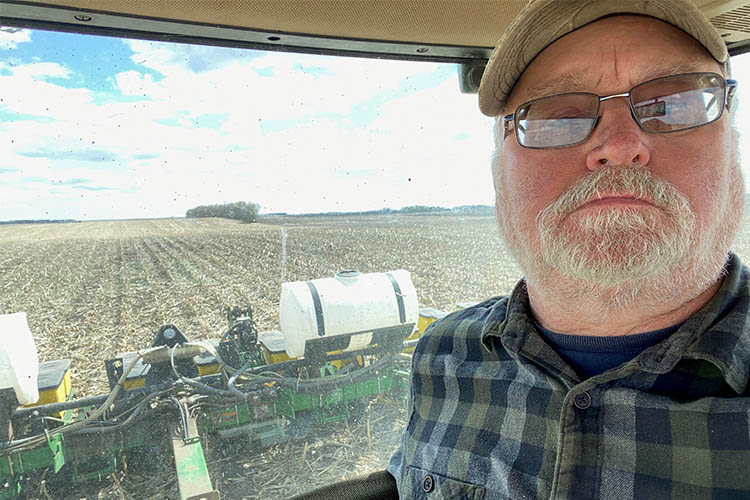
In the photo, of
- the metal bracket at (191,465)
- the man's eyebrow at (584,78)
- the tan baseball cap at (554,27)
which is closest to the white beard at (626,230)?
the man's eyebrow at (584,78)

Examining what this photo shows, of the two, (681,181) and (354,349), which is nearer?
(681,181)

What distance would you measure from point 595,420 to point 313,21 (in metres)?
1.21

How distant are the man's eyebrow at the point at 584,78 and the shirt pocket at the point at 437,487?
34.7 inches

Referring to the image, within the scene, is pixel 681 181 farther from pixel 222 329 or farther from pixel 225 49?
pixel 222 329

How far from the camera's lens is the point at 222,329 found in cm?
171

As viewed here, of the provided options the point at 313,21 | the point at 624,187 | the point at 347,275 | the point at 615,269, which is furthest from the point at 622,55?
the point at 347,275

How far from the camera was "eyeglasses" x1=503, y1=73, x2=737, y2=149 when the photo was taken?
3.19ft

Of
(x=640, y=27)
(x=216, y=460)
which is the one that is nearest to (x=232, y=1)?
(x=640, y=27)

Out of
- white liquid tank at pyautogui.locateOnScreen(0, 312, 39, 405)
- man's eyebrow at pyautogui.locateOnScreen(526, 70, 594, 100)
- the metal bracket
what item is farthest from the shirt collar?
white liquid tank at pyautogui.locateOnScreen(0, 312, 39, 405)

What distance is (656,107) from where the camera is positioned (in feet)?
3.21

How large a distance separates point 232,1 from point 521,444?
1.23 meters

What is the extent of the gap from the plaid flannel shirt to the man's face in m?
0.16

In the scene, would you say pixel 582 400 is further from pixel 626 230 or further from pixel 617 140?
pixel 617 140

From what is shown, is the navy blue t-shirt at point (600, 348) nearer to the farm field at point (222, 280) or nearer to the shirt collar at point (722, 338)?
the shirt collar at point (722, 338)
